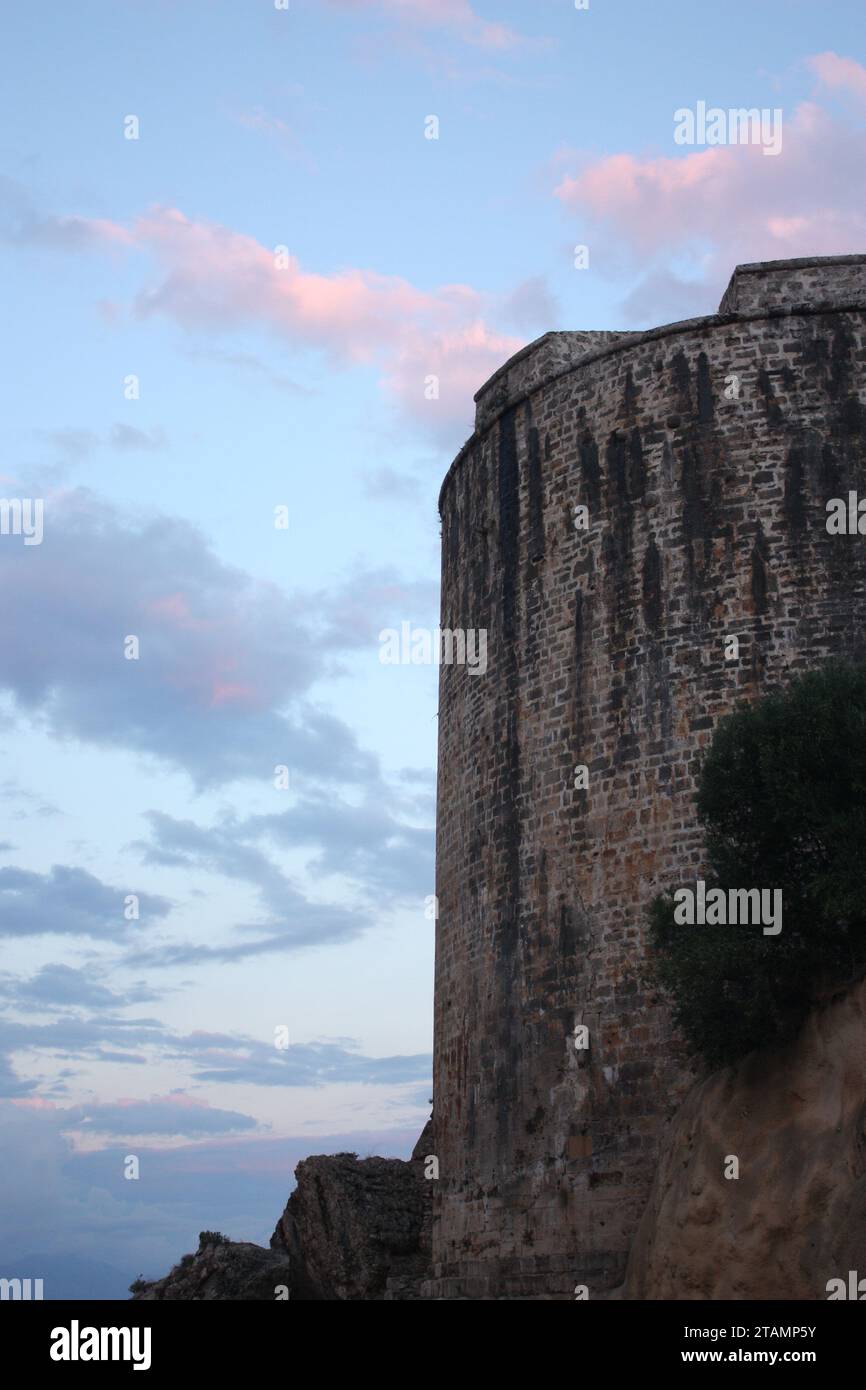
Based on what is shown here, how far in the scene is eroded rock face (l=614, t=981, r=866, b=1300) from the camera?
35.7 ft

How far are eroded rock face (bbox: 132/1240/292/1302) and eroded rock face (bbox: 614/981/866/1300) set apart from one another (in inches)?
322

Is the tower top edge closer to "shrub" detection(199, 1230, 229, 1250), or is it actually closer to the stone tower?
the stone tower

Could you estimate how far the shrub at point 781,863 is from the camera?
40.0 ft

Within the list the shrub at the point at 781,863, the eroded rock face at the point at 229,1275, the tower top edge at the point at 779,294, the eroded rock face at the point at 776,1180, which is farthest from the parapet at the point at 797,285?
the eroded rock face at the point at 229,1275

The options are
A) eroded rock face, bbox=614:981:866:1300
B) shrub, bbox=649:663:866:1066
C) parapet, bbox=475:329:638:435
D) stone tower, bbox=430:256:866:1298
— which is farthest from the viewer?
parapet, bbox=475:329:638:435

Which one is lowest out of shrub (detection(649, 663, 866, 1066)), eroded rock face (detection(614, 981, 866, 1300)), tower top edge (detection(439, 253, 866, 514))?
eroded rock face (detection(614, 981, 866, 1300))

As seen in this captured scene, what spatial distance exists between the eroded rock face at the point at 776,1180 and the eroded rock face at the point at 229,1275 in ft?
26.8

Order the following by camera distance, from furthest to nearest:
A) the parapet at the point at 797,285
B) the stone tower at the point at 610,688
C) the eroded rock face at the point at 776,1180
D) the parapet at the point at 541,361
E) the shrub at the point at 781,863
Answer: the parapet at the point at 541,361 → the parapet at the point at 797,285 → the stone tower at the point at 610,688 → the shrub at the point at 781,863 → the eroded rock face at the point at 776,1180

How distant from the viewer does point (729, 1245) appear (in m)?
11.6

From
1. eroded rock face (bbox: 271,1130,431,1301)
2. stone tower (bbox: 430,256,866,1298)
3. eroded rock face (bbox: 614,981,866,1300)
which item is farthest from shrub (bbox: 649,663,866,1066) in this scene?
eroded rock face (bbox: 271,1130,431,1301)

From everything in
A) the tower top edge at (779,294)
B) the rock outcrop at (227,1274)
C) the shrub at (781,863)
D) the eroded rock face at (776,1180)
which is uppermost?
the tower top edge at (779,294)

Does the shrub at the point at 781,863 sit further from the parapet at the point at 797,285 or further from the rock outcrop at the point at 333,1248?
the rock outcrop at the point at 333,1248
